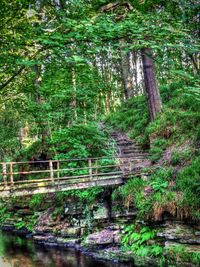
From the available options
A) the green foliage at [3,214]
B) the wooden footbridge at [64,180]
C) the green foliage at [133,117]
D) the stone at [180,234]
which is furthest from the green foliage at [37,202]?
Answer: the stone at [180,234]

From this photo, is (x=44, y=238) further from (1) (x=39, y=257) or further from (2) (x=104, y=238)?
(2) (x=104, y=238)

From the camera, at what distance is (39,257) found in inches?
466

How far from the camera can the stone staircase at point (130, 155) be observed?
13.3 metres

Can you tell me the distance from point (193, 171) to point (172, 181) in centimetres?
90

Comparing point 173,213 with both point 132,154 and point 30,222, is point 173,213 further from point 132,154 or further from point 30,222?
point 30,222

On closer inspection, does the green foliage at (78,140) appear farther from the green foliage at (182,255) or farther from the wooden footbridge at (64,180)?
the green foliage at (182,255)

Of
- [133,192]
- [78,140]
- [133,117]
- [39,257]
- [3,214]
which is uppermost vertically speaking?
[133,117]

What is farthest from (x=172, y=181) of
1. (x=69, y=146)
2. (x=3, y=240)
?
(x=3, y=240)

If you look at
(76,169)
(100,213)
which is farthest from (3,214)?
(76,169)

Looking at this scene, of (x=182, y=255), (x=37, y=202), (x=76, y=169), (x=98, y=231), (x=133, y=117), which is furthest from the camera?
(x=133, y=117)

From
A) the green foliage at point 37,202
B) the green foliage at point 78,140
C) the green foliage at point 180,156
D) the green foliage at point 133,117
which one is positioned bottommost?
the green foliage at point 37,202

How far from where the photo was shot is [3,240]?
49.0 feet

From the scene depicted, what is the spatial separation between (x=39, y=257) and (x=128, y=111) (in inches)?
497

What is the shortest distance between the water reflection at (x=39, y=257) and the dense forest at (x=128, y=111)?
1236 millimetres
